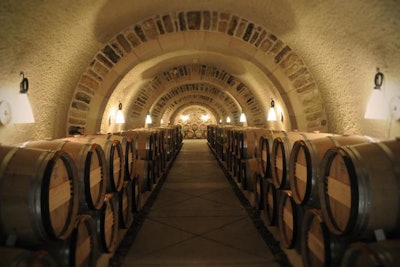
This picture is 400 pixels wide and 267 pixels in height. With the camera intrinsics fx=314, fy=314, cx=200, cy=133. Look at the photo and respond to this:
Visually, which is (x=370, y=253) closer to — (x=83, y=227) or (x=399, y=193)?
(x=399, y=193)

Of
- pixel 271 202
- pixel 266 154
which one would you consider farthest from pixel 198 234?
pixel 266 154

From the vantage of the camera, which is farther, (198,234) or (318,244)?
(198,234)

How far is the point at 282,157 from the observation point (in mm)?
3260

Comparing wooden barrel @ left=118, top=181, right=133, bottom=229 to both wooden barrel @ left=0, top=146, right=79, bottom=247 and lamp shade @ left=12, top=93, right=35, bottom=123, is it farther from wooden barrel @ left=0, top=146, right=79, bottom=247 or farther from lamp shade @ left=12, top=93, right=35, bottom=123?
wooden barrel @ left=0, top=146, right=79, bottom=247

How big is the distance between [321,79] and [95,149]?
355 centimetres

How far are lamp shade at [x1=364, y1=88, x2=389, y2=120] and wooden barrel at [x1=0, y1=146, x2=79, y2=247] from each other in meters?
3.07

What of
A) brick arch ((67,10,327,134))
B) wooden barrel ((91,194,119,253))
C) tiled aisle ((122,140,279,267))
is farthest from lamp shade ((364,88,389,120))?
wooden barrel ((91,194,119,253))

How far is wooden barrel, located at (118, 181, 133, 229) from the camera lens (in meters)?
3.63

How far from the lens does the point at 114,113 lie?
8.06 meters

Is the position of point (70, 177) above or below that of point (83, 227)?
above

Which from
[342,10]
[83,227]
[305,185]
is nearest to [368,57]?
[342,10]

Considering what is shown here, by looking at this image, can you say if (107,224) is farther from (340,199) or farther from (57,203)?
(340,199)

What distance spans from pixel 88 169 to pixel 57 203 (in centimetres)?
59

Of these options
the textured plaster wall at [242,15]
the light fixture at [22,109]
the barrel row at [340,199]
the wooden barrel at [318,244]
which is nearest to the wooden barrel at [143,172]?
the textured plaster wall at [242,15]
